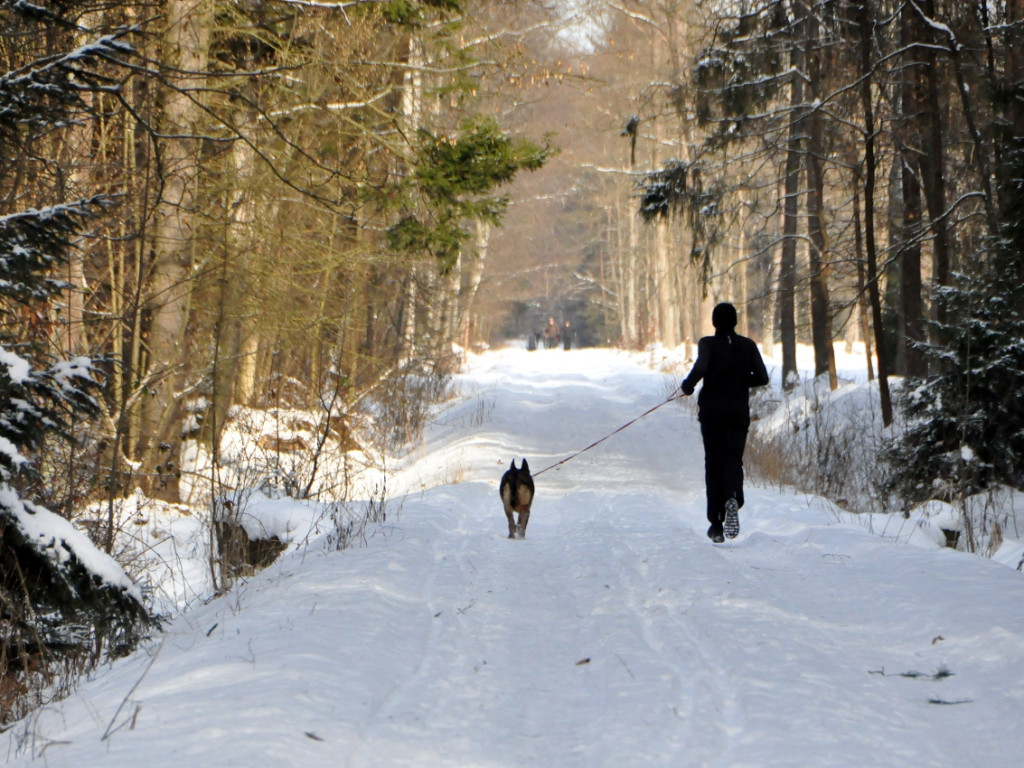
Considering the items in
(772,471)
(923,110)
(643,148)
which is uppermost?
(643,148)

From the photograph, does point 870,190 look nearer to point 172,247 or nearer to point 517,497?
point 517,497

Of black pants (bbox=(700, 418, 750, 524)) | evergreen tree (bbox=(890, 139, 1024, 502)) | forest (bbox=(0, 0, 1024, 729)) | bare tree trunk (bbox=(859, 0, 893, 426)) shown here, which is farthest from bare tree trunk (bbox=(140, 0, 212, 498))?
bare tree trunk (bbox=(859, 0, 893, 426))

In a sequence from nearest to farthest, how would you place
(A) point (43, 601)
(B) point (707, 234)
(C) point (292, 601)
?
(A) point (43, 601) → (C) point (292, 601) → (B) point (707, 234)

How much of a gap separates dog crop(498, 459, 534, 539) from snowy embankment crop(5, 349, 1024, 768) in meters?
0.24

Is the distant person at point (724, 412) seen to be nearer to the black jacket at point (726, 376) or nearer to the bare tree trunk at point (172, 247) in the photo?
the black jacket at point (726, 376)

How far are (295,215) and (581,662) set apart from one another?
9.52 meters

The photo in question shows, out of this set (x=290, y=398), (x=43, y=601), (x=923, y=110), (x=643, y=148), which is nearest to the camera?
(x=43, y=601)

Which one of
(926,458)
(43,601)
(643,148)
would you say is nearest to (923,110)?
(926,458)

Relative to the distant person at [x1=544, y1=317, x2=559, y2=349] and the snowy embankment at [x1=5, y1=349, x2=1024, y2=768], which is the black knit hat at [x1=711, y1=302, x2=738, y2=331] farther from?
the distant person at [x1=544, y1=317, x2=559, y2=349]

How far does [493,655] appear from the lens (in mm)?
4969

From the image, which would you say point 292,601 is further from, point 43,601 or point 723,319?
point 723,319

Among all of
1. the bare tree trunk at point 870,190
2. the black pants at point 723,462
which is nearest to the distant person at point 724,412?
the black pants at point 723,462

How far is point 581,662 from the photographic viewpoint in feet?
16.0

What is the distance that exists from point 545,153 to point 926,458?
649cm
